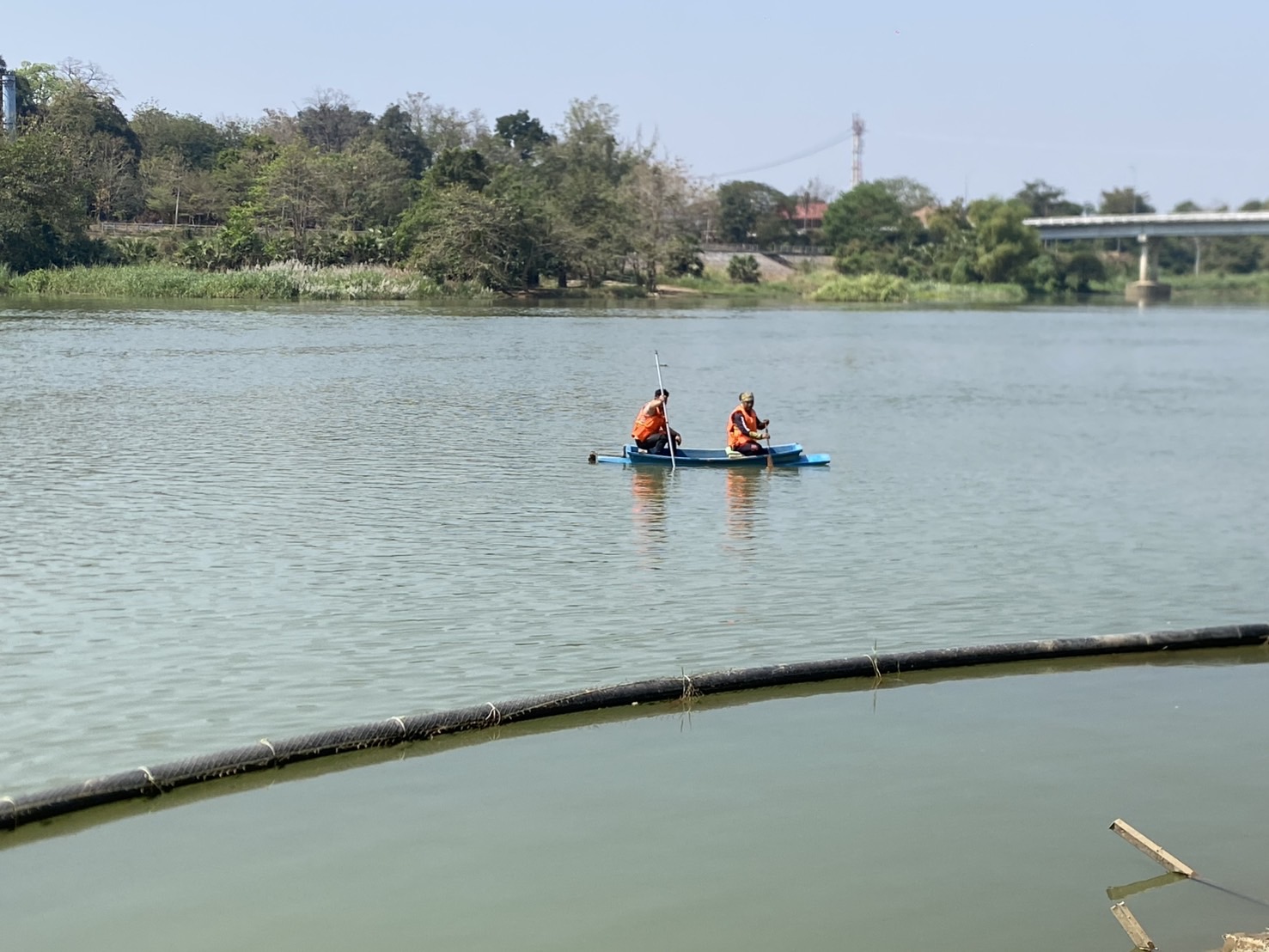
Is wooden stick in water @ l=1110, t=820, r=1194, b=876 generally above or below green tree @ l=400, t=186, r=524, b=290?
below

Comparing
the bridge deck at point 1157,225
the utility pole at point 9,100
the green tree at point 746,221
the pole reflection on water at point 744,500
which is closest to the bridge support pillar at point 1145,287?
the bridge deck at point 1157,225

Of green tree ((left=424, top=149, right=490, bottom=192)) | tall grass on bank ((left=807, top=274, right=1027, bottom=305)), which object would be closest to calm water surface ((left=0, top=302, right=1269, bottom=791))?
green tree ((left=424, top=149, right=490, bottom=192))

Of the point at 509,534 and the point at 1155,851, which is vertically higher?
the point at 1155,851

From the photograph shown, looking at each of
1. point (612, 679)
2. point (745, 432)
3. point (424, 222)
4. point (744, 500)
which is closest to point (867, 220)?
point (424, 222)

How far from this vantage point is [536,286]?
269ft

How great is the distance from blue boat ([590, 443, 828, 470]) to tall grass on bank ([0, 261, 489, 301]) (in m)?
47.7

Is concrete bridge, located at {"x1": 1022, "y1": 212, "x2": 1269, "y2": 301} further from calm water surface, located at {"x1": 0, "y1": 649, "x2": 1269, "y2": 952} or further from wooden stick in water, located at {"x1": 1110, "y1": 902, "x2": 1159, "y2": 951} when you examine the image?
wooden stick in water, located at {"x1": 1110, "y1": 902, "x2": 1159, "y2": 951}

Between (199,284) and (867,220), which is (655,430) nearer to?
(199,284)

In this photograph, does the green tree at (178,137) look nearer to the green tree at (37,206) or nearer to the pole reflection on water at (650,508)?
the green tree at (37,206)

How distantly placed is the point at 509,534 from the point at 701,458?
5.49 meters

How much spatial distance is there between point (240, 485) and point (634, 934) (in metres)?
12.9

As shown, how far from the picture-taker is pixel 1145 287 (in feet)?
365

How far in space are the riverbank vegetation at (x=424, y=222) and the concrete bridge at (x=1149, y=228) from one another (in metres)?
2.30

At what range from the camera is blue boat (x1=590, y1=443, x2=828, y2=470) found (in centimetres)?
2103
